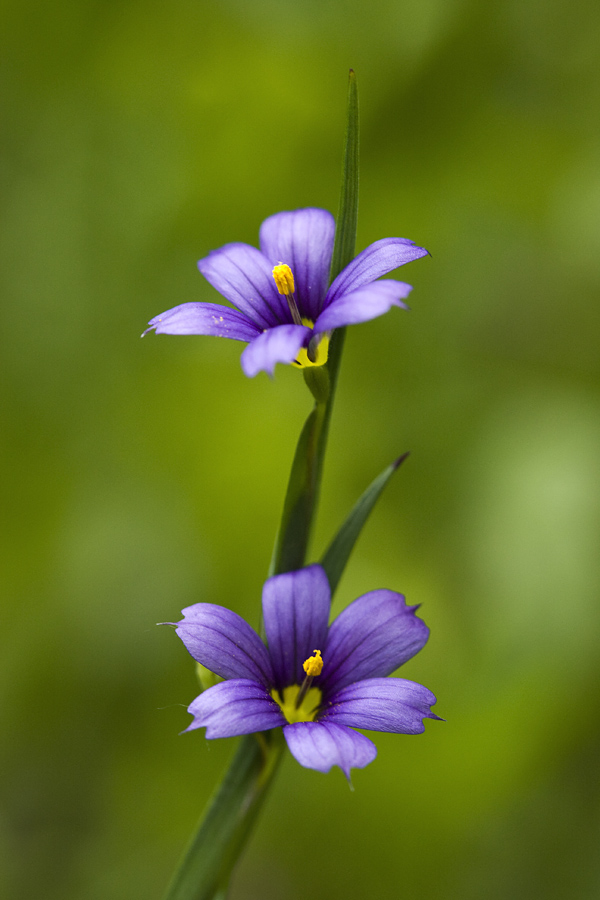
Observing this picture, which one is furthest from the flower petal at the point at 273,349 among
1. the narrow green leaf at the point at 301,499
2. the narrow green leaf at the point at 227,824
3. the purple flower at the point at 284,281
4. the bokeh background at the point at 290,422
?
the bokeh background at the point at 290,422

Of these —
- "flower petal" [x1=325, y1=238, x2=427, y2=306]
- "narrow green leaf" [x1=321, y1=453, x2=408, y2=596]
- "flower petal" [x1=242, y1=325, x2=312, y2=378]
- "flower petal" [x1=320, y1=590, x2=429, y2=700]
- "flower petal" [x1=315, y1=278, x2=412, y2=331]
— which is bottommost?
"flower petal" [x1=320, y1=590, x2=429, y2=700]

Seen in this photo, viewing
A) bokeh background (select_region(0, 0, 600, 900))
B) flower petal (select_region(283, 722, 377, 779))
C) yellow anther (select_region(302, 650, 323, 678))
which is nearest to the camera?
flower petal (select_region(283, 722, 377, 779))

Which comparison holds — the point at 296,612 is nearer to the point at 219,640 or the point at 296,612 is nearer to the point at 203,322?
the point at 219,640

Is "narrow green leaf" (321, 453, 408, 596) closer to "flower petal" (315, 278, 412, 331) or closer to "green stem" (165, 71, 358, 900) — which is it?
"green stem" (165, 71, 358, 900)

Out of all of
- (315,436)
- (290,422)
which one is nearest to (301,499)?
(315,436)

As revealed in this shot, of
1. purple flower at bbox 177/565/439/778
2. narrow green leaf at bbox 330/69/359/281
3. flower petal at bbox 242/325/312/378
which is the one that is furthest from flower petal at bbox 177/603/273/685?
narrow green leaf at bbox 330/69/359/281

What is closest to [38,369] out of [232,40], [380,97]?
[232,40]

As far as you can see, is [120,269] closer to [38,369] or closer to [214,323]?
[38,369]

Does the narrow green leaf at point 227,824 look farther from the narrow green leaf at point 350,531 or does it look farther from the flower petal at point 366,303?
the flower petal at point 366,303

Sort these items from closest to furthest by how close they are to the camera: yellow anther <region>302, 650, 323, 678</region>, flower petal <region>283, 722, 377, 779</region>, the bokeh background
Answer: flower petal <region>283, 722, 377, 779</region> → yellow anther <region>302, 650, 323, 678</region> → the bokeh background
